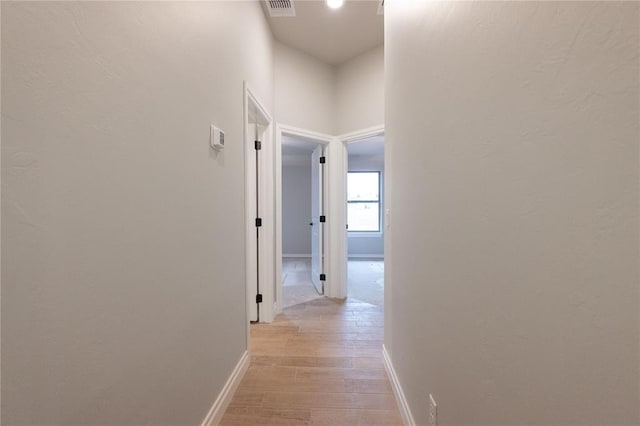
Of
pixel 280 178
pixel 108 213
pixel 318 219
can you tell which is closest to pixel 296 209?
pixel 318 219

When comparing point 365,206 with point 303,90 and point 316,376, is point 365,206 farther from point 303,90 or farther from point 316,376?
point 316,376

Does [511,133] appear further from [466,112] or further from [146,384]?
[146,384]

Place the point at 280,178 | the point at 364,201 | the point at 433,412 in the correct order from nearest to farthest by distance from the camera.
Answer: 1. the point at 433,412
2. the point at 280,178
3. the point at 364,201

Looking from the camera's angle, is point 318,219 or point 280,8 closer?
point 280,8

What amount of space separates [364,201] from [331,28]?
454cm

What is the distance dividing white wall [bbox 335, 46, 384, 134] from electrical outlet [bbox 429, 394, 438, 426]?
263cm

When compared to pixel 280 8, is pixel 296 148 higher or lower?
lower

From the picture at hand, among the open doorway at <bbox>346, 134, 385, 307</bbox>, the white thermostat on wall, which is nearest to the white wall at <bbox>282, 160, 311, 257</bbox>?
the open doorway at <bbox>346, 134, 385, 307</bbox>

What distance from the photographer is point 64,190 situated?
2.40ft

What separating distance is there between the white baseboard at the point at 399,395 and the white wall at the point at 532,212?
0.49 meters

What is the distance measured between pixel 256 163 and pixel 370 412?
2.27 m

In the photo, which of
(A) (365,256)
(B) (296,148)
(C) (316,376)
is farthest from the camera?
(A) (365,256)

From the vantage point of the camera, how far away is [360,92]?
3389 millimetres

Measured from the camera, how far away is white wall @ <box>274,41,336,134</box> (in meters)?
3.14
